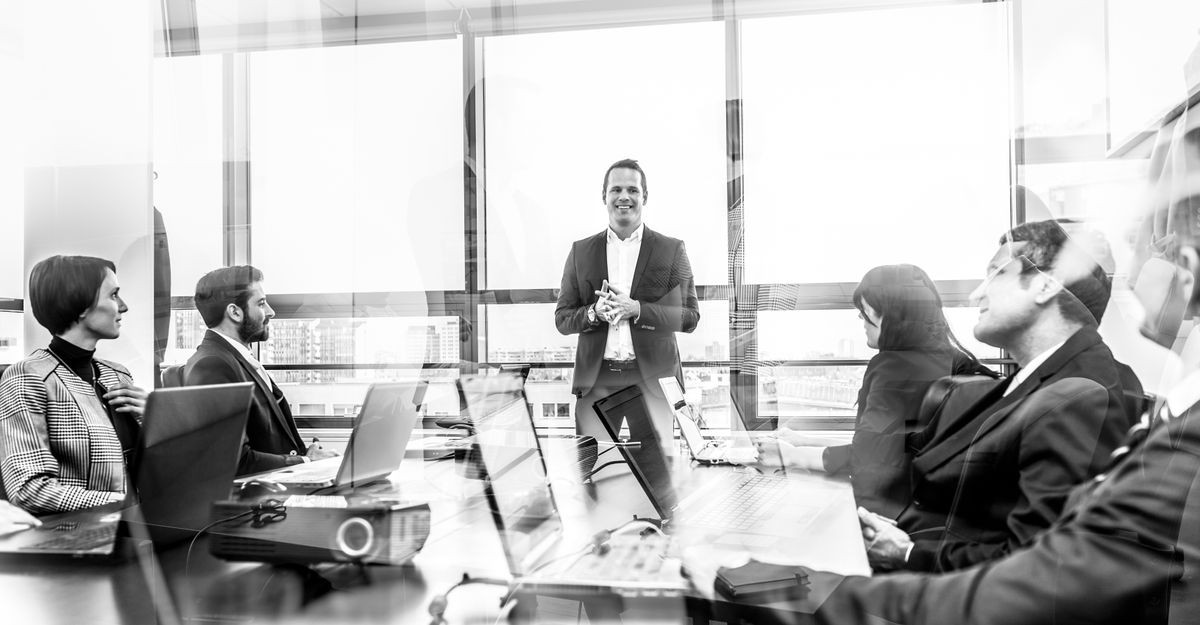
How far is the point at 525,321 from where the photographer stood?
3.33ft

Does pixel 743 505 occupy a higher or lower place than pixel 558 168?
lower

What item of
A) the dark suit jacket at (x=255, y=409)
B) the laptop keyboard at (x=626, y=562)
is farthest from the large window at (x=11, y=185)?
the laptop keyboard at (x=626, y=562)

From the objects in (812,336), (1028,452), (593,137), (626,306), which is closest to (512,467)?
(626,306)

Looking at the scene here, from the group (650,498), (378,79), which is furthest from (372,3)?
(650,498)

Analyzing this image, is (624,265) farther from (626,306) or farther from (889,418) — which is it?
(889,418)

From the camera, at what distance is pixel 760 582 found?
1.70 feet

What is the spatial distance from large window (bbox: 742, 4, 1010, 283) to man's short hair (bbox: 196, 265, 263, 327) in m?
0.78

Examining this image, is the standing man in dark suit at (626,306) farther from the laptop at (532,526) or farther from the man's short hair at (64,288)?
the man's short hair at (64,288)

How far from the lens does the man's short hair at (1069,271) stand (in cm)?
50

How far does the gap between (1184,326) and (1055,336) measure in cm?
8

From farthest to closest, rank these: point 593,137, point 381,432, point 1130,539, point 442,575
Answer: point 593,137, point 381,432, point 442,575, point 1130,539

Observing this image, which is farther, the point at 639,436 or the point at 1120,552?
the point at 639,436

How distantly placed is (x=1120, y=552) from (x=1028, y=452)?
9 cm

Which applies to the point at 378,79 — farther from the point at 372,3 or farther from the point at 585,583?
the point at 585,583
